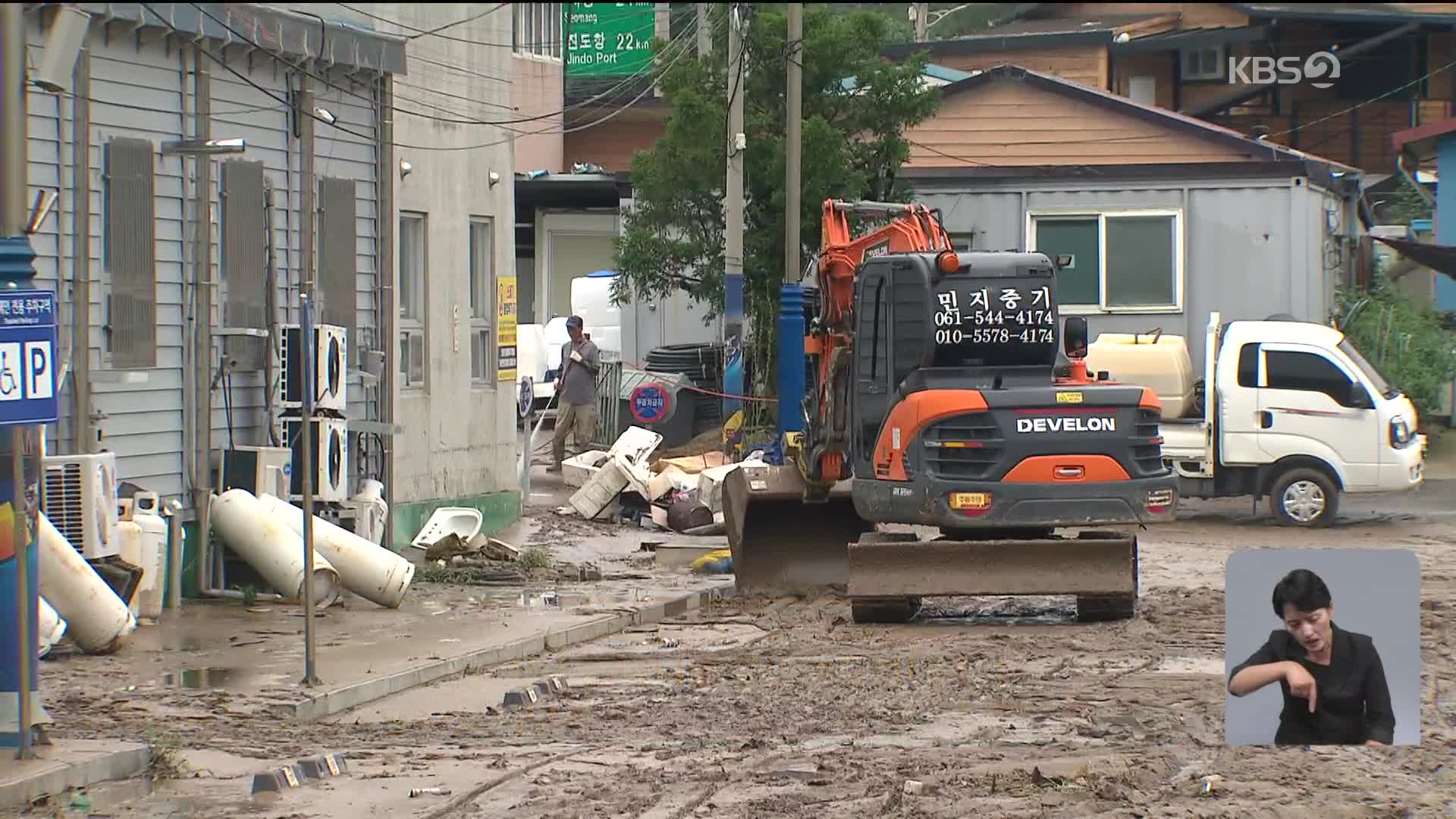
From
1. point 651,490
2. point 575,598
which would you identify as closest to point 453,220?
point 651,490

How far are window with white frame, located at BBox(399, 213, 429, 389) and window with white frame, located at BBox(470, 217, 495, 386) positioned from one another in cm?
128

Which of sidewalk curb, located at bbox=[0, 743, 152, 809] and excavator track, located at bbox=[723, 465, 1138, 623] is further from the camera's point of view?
excavator track, located at bbox=[723, 465, 1138, 623]

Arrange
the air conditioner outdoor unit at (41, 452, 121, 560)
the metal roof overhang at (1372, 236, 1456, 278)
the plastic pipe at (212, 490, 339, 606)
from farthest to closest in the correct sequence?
the metal roof overhang at (1372, 236, 1456, 278), the plastic pipe at (212, 490, 339, 606), the air conditioner outdoor unit at (41, 452, 121, 560)

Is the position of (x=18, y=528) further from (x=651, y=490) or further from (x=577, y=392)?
(x=577, y=392)

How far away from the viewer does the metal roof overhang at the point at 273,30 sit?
1459 cm

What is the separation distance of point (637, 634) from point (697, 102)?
43.1 feet

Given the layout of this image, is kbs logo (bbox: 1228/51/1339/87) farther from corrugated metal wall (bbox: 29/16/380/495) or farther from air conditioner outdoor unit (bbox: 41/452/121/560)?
air conditioner outdoor unit (bbox: 41/452/121/560)

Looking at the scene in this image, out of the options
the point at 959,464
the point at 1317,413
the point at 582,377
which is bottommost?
the point at 959,464

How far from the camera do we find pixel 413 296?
1958 cm

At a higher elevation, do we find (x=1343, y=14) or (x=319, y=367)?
(x=1343, y=14)

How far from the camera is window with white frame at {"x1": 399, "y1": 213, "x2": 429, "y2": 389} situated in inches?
764

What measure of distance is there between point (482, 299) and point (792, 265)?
4.47 m

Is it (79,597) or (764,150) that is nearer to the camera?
(79,597)

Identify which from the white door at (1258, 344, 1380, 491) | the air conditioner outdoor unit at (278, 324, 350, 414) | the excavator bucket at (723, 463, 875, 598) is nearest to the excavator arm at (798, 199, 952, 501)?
the excavator bucket at (723, 463, 875, 598)
